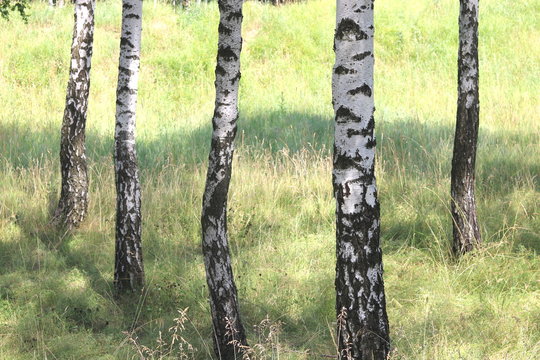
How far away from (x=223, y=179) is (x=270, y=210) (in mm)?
3636

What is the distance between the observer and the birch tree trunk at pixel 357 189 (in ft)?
13.7

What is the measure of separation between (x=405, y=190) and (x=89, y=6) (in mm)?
4764

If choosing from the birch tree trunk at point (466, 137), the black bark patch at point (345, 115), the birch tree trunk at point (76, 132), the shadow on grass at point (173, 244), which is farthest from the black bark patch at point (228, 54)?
the birch tree trunk at point (76, 132)

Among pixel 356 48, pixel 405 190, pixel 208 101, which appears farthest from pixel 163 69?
pixel 356 48

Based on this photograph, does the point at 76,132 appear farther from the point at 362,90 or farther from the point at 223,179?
the point at 362,90

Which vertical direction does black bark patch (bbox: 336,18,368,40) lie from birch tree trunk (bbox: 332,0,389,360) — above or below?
above

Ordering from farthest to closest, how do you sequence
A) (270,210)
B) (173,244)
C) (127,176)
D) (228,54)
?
(270,210)
(173,244)
(127,176)
(228,54)

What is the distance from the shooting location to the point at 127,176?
664 centimetres

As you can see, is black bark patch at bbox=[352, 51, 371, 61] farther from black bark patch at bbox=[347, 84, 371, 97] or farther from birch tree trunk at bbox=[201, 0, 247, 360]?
birch tree trunk at bbox=[201, 0, 247, 360]

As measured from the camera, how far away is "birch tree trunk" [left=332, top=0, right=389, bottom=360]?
4.17m

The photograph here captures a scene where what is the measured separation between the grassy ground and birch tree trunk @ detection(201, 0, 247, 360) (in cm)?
32

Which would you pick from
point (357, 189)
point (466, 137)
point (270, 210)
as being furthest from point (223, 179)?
point (270, 210)

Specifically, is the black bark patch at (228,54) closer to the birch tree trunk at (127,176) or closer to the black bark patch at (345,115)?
the black bark patch at (345,115)

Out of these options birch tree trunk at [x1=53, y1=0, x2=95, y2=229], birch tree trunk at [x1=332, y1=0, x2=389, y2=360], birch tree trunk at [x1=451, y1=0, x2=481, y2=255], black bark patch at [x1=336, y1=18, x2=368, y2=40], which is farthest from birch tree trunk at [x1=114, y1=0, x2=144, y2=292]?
birch tree trunk at [x1=451, y1=0, x2=481, y2=255]
